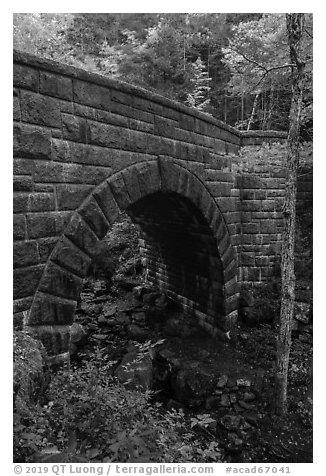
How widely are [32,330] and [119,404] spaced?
131 centimetres

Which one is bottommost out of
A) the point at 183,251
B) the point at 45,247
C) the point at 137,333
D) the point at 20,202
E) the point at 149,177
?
the point at 137,333

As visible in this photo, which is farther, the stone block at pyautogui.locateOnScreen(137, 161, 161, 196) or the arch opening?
the arch opening

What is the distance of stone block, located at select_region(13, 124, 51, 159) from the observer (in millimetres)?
3391

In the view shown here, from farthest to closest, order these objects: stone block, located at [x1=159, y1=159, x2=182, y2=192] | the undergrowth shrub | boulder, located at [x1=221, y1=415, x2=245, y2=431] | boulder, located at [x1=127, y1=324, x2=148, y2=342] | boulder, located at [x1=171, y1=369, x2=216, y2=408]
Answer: boulder, located at [x1=127, y1=324, x2=148, y2=342] → boulder, located at [x1=171, y1=369, x2=216, y2=408] → boulder, located at [x1=221, y1=415, x2=245, y2=431] → stone block, located at [x1=159, y1=159, x2=182, y2=192] → the undergrowth shrub

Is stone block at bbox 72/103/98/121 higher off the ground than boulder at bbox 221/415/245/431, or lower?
higher

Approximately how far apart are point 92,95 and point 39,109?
832mm

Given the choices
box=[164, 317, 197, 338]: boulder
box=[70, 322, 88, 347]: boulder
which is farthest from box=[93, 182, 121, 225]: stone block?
box=[164, 317, 197, 338]: boulder

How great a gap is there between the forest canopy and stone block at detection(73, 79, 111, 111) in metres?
5.39

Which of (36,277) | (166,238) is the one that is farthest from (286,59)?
(36,277)

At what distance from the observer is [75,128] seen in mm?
3953

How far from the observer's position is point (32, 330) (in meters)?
3.55

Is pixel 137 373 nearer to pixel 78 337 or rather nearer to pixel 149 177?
pixel 78 337

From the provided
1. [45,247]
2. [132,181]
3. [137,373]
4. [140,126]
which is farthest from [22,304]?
[137,373]

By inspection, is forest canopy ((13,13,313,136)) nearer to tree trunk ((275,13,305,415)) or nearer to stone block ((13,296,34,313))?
tree trunk ((275,13,305,415))
